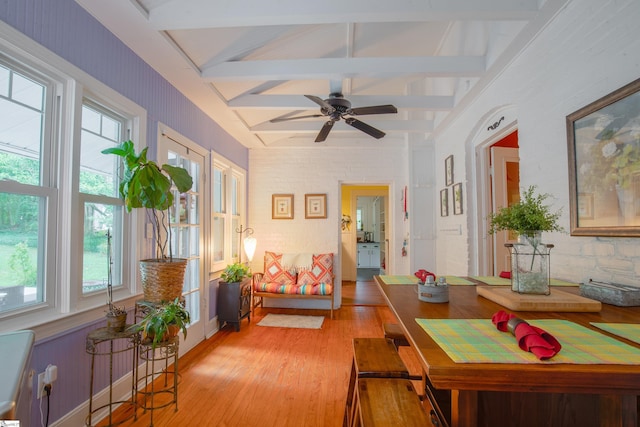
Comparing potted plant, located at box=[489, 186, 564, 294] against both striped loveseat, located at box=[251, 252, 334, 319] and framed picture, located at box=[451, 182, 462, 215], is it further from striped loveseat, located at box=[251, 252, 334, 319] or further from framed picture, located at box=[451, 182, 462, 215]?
striped loveseat, located at box=[251, 252, 334, 319]

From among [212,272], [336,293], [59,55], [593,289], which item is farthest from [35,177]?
[336,293]

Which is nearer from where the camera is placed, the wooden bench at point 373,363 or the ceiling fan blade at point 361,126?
the wooden bench at point 373,363

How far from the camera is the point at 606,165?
1.50 metres

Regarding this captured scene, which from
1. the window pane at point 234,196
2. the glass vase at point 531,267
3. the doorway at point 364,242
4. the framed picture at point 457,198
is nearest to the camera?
the glass vase at point 531,267

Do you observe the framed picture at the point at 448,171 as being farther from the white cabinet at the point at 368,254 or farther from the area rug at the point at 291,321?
the white cabinet at the point at 368,254

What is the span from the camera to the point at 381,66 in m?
2.51

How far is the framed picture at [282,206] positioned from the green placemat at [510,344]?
3.94 metres

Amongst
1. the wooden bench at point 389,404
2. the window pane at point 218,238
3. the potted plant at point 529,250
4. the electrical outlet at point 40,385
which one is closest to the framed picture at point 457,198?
the potted plant at point 529,250

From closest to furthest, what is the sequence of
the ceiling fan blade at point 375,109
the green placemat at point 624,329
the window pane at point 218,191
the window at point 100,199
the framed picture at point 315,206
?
the green placemat at point 624,329
the window at point 100,199
the ceiling fan blade at point 375,109
the window pane at point 218,191
the framed picture at point 315,206

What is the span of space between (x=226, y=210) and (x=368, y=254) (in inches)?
234

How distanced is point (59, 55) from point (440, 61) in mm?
2640

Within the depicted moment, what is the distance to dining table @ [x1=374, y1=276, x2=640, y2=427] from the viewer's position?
69 centimetres

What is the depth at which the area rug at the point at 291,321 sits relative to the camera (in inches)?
151

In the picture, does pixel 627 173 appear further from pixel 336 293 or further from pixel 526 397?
pixel 336 293
